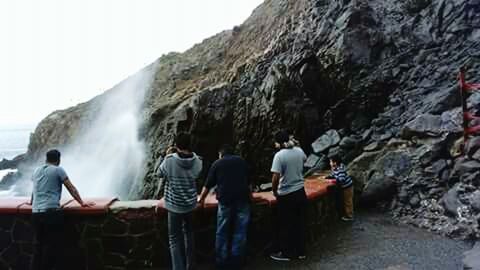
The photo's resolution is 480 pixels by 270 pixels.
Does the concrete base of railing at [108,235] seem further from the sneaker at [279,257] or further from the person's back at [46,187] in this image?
the sneaker at [279,257]

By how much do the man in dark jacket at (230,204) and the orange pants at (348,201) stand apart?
2.65m

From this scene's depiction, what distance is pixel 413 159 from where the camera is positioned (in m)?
8.52

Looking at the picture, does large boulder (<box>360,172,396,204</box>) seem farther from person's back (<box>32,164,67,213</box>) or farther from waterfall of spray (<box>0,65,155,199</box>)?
waterfall of spray (<box>0,65,155,199</box>)

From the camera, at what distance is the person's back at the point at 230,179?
17.6 ft

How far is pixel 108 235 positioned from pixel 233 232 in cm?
161

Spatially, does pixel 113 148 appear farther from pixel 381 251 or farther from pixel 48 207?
pixel 381 251

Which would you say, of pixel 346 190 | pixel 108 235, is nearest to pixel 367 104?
pixel 346 190

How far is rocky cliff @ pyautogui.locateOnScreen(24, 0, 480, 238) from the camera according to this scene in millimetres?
7969

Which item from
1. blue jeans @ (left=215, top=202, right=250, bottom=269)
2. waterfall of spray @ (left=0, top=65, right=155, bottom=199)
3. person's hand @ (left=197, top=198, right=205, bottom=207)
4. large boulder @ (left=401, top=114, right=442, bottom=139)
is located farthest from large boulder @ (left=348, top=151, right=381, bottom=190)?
waterfall of spray @ (left=0, top=65, right=155, bottom=199)

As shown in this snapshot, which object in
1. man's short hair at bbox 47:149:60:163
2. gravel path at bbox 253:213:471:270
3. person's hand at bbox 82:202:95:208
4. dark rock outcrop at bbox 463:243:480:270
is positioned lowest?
gravel path at bbox 253:213:471:270

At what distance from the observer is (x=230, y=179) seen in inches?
211

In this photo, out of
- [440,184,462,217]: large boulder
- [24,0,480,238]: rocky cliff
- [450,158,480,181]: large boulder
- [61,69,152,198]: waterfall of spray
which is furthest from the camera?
[61,69,152,198]: waterfall of spray

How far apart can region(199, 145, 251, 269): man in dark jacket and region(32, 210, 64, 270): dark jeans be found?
169 cm

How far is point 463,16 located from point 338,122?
160 inches
